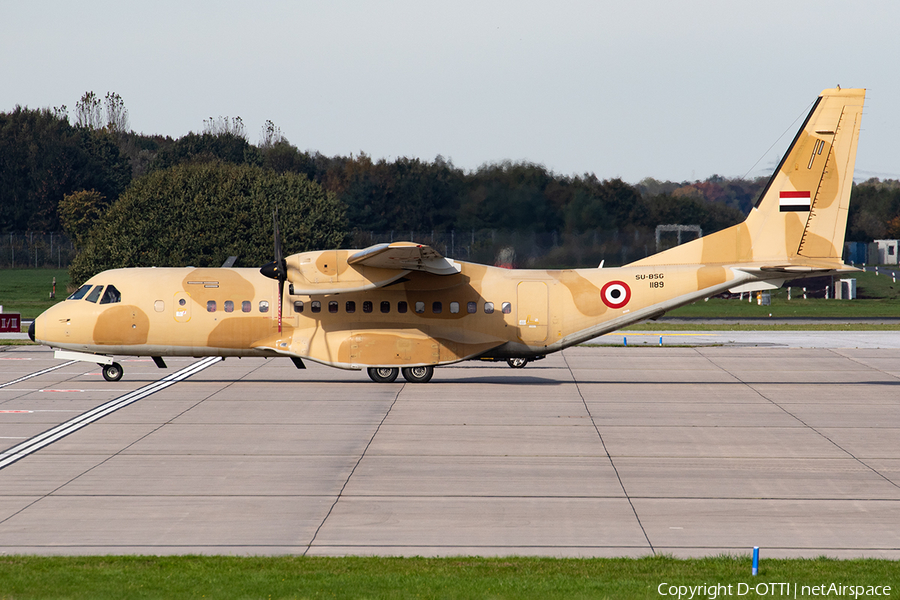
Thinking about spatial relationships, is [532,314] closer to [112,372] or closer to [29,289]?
[112,372]

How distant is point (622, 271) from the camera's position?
→ 2456cm

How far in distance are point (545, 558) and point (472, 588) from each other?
148 cm

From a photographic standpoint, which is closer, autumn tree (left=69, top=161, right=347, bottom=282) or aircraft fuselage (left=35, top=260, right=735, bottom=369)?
aircraft fuselage (left=35, top=260, right=735, bottom=369)

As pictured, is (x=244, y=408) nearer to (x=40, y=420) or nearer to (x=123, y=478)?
(x=40, y=420)

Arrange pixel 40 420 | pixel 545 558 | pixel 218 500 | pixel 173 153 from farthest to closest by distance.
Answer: pixel 173 153 < pixel 40 420 < pixel 218 500 < pixel 545 558

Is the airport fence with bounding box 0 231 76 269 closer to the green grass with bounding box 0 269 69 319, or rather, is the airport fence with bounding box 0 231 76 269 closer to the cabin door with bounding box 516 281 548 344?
the green grass with bounding box 0 269 69 319

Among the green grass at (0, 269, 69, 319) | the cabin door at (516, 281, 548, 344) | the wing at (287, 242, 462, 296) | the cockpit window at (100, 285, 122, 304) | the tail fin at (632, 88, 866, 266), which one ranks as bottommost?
the green grass at (0, 269, 69, 319)

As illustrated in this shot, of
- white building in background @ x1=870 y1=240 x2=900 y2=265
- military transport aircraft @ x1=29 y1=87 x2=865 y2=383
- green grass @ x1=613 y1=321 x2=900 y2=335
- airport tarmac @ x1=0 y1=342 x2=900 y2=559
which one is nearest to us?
airport tarmac @ x1=0 y1=342 x2=900 y2=559

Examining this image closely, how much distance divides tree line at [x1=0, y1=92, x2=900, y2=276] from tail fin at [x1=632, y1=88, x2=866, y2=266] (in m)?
20.9

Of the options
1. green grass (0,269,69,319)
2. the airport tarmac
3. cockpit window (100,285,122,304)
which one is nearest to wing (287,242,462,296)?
the airport tarmac

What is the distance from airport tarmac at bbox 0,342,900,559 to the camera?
11117 millimetres

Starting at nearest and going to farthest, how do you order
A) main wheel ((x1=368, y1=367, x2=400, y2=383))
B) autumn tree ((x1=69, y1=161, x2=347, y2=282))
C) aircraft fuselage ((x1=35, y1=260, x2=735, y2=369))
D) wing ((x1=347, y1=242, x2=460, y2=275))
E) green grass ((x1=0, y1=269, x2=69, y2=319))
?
1. wing ((x1=347, y1=242, x2=460, y2=275))
2. aircraft fuselage ((x1=35, y1=260, x2=735, y2=369))
3. main wheel ((x1=368, y1=367, x2=400, y2=383))
4. autumn tree ((x1=69, y1=161, x2=347, y2=282))
5. green grass ((x1=0, y1=269, x2=69, y2=319))

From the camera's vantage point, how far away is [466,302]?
79.8 feet

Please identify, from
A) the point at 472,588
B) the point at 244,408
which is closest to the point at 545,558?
the point at 472,588
